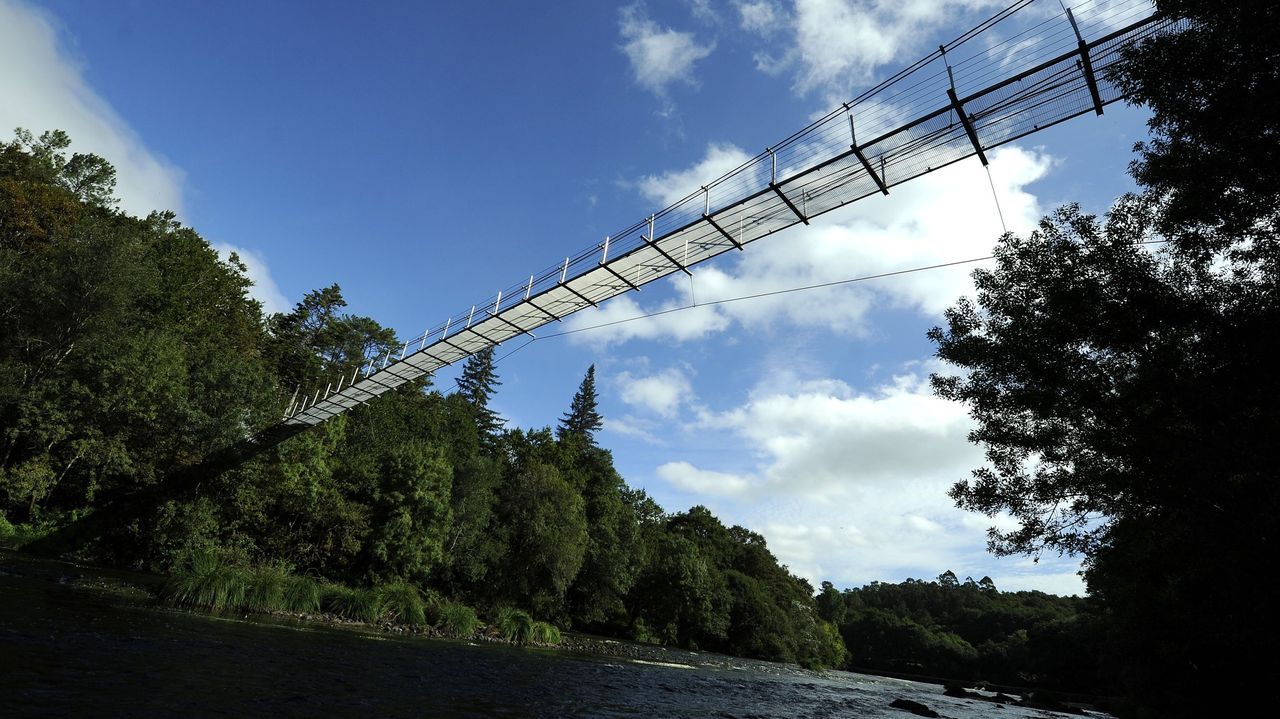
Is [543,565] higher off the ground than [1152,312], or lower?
lower

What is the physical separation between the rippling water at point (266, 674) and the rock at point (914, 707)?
45.4 inches

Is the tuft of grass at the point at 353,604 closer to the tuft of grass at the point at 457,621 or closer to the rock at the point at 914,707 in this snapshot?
the tuft of grass at the point at 457,621

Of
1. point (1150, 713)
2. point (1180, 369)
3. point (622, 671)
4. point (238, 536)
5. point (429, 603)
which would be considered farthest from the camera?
point (238, 536)

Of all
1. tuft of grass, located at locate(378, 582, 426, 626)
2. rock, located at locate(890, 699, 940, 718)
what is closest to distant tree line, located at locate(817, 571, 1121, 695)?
rock, located at locate(890, 699, 940, 718)

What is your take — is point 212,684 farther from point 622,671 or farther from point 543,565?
point 543,565

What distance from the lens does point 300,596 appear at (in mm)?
21719

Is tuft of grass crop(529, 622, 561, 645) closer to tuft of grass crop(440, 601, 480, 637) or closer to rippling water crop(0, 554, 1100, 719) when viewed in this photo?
tuft of grass crop(440, 601, 480, 637)

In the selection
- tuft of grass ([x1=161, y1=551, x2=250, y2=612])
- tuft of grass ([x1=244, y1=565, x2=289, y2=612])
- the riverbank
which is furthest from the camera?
tuft of grass ([x1=244, y1=565, x2=289, y2=612])

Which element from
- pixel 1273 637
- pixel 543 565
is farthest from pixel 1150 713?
Answer: pixel 543 565

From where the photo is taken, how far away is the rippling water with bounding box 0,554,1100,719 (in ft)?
24.7

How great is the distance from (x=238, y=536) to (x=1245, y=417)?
4183 centimetres

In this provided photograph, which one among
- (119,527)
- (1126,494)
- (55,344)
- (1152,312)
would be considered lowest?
(119,527)

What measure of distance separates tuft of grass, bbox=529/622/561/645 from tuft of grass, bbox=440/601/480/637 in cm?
430

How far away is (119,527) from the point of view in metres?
30.8
